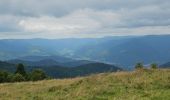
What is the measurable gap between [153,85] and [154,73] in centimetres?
460

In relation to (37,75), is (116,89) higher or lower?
higher

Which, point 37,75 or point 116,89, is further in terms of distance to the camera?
point 37,75

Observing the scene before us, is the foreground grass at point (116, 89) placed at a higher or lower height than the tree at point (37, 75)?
higher

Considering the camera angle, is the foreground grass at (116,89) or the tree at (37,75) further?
the tree at (37,75)

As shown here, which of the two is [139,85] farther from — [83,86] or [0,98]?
[0,98]

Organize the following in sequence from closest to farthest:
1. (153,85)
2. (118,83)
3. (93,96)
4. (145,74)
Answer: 1. (93,96)
2. (153,85)
3. (118,83)
4. (145,74)

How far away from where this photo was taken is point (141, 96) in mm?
17469

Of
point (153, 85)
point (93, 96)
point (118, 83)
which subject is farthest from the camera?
point (118, 83)

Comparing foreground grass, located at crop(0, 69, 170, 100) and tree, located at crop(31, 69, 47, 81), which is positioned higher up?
foreground grass, located at crop(0, 69, 170, 100)

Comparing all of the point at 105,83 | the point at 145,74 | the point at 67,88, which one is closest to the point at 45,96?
the point at 67,88

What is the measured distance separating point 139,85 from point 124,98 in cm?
427

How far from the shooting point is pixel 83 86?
22797 millimetres

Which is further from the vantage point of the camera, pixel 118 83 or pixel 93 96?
pixel 118 83

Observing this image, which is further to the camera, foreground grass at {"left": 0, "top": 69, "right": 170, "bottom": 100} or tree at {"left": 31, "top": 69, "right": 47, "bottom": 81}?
tree at {"left": 31, "top": 69, "right": 47, "bottom": 81}
